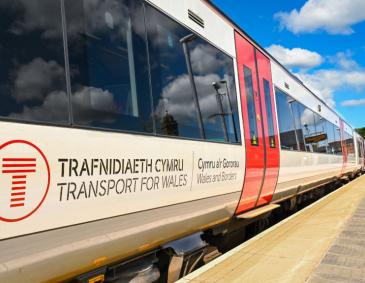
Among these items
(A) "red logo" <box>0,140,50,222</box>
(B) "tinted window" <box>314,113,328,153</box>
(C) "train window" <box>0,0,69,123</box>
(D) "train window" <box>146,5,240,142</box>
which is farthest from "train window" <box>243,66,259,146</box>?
(B) "tinted window" <box>314,113,328,153</box>

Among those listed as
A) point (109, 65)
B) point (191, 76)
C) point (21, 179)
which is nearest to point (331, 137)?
point (191, 76)

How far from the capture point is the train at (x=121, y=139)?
7.56 feet

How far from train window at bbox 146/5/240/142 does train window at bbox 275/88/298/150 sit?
2292 mm

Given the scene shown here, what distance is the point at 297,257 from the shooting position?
430cm

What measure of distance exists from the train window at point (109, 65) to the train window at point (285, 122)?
14.0 feet

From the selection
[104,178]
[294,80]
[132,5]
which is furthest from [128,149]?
[294,80]

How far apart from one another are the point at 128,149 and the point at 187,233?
1.40 meters

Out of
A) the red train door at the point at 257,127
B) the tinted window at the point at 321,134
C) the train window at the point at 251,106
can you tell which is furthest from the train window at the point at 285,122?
the tinted window at the point at 321,134

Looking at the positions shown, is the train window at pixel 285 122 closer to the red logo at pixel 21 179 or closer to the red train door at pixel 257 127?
the red train door at pixel 257 127

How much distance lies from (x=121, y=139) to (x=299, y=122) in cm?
665

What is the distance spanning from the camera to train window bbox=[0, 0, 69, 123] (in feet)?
7.60

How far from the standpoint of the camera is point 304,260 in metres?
4.20

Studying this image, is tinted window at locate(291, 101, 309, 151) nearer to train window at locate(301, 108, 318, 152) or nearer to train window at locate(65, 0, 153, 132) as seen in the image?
train window at locate(301, 108, 318, 152)

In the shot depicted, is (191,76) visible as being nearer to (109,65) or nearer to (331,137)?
(109,65)
